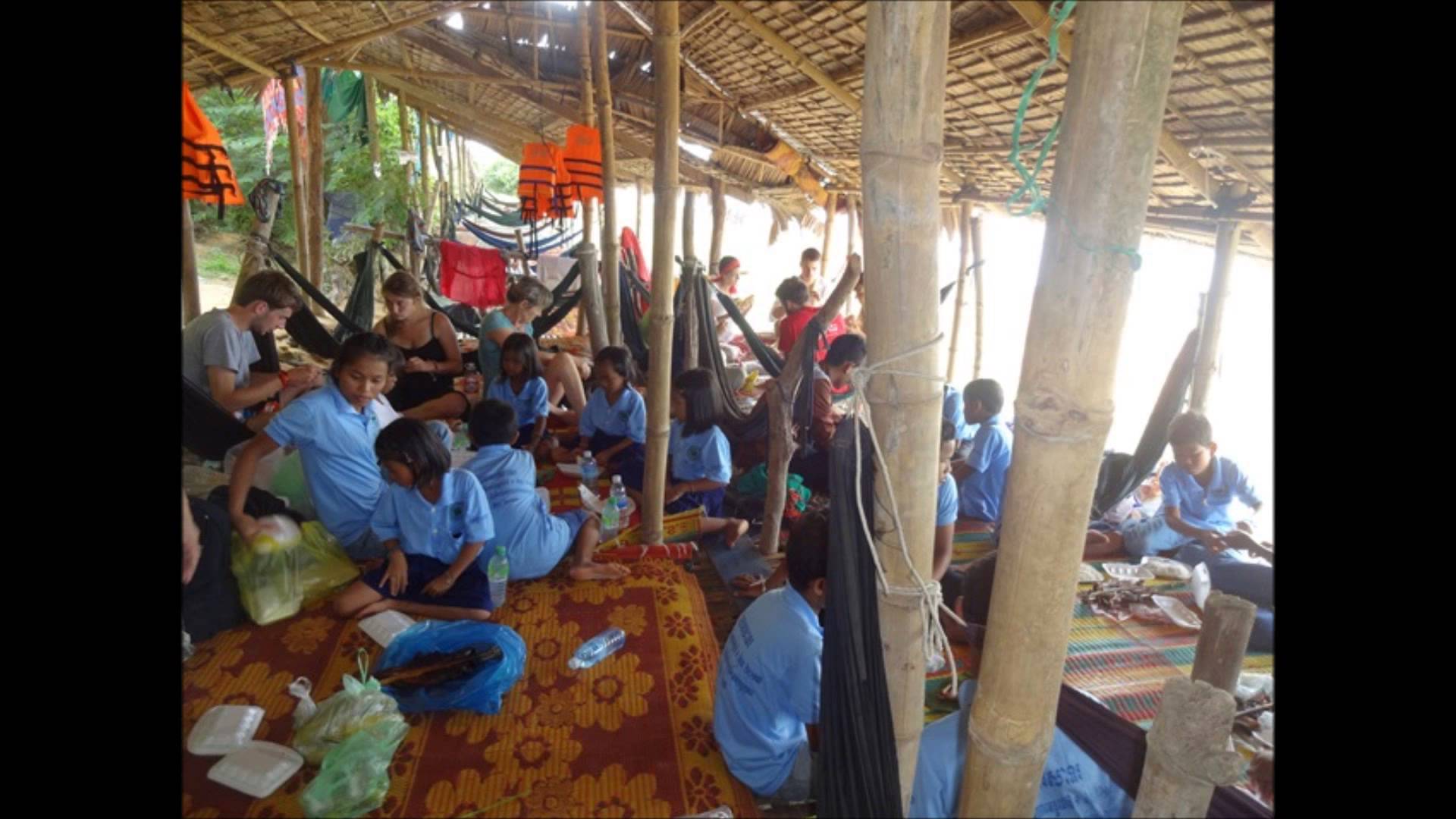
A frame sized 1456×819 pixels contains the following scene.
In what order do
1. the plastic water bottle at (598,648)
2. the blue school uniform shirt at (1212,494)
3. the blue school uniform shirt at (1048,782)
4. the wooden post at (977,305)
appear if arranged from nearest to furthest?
the blue school uniform shirt at (1048,782) < the plastic water bottle at (598,648) < the blue school uniform shirt at (1212,494) < the wooden post at (977,305)

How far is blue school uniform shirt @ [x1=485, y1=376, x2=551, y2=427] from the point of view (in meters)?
4.16

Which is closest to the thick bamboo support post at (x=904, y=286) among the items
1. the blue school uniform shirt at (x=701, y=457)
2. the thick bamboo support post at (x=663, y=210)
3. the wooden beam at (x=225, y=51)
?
the thick bamboo support post at (x=663, y=210)

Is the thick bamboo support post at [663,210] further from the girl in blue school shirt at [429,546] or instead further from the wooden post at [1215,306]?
the wooden post at [1215,306]

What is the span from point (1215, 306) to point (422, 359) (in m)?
4.45

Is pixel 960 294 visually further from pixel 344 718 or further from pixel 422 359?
pixel 344 718

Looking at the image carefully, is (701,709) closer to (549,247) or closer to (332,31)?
(332,31)

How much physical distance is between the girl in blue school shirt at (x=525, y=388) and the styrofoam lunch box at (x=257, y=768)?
2.35 metres

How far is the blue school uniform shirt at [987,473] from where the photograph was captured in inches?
137

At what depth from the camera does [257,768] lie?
1804 millimetres

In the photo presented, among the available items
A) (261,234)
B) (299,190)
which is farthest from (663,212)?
(299,190)

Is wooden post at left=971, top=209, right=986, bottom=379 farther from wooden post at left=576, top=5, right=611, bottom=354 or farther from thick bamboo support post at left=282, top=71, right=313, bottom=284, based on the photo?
thick bamboo support post at left=282, top=71, right=313, bottom=284

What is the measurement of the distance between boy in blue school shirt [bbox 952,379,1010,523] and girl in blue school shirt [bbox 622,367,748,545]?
121 cm

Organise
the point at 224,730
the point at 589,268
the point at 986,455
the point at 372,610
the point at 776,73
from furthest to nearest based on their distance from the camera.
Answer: the point at 589,268
the point at 776,73
the point at 986,455
the point at 372,610
the point at 224,730
